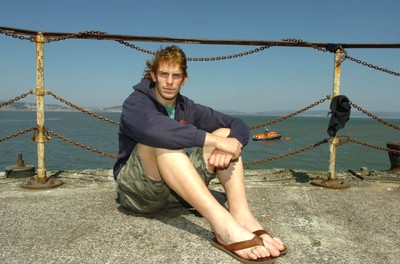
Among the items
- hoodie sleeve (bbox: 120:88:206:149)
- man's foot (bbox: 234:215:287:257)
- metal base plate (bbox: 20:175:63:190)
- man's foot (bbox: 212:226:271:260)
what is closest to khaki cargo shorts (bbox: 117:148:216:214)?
hoodie sleeve (bbox: 120:88:206:149)

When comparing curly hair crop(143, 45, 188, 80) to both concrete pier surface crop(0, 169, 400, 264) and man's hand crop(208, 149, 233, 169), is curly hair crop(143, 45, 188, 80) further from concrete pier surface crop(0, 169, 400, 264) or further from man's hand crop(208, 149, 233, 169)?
concrete pier surface crop(0, 169, 400, 264)

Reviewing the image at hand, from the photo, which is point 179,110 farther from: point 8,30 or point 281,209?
point 8,30

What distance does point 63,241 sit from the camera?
230cm

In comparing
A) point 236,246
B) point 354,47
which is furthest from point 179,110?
point 354,47

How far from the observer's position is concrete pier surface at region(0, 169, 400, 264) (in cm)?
212

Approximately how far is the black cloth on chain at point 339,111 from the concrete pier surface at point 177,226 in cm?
76

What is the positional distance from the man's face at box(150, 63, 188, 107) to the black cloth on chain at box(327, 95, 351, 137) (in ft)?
6.97

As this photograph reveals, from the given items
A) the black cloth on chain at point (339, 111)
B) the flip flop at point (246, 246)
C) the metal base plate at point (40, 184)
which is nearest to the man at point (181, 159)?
the flip flop at point (246, 246)

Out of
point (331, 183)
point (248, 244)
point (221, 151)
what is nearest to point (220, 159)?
point (221, 151)

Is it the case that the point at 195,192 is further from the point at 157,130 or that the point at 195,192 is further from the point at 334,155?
the point at 334,155

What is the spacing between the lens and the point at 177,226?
8.51ft

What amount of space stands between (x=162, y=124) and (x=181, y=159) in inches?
10.7

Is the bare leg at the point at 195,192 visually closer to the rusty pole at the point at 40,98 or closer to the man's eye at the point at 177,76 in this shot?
the man's eye at the point at 177,76

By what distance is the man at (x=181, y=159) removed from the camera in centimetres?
214
